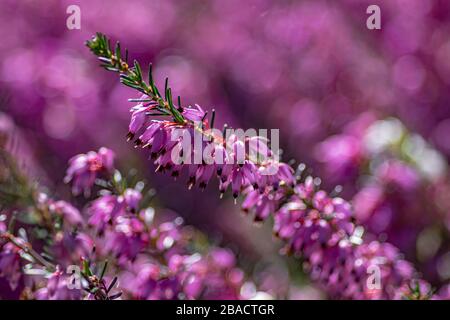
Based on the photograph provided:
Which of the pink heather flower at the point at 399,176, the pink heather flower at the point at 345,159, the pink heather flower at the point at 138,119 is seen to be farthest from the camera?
the pink heather flower at the point at 345,159

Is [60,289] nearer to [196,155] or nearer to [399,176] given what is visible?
[196,155]

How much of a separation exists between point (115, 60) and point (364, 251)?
0.72m

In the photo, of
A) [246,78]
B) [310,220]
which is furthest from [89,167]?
[246,78]

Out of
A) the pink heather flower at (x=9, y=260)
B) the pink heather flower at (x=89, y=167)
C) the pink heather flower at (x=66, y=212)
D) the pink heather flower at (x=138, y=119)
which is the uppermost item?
the pink heather flower at (x=138, y=119)

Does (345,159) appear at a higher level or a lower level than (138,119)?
lower

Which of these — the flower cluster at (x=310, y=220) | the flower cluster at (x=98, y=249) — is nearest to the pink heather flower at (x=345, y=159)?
the flower cluster at (x=310, y=220)

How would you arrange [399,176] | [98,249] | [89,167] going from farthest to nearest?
[399,176] < [98,249] < [89,167]

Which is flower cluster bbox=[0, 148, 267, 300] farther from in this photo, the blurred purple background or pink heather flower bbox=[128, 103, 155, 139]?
the blurred purple background

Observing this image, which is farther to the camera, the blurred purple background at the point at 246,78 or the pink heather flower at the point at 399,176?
the blurred purple background at the point at 246,78

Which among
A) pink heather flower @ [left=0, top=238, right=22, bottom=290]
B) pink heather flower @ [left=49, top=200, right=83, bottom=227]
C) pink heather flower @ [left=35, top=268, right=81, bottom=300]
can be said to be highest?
pink heather flower @ [left=49, top=200, right=83, bottom=227]

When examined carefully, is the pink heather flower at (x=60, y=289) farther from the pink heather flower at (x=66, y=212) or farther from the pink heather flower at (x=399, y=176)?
the pink heather flower at (x=399, y=176)

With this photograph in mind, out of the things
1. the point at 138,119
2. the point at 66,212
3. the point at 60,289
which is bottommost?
the point at 60,289

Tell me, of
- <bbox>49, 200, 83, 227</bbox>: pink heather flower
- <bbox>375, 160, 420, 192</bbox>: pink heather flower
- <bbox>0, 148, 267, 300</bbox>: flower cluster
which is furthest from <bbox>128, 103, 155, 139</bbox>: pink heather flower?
<bbox>375, 160, 420, 192</bbox>: pink heather flower

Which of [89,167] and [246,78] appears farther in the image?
[246,78]
